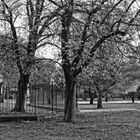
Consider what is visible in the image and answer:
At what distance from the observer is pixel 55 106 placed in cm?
2680

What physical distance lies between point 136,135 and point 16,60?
27.4 ft

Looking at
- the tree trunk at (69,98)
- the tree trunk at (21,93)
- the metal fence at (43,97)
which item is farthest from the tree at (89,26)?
the metal fence at (43,97)

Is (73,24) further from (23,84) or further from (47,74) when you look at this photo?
(23,84)

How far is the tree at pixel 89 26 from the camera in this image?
1436 centimetres

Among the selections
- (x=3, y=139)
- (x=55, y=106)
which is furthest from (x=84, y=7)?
(x=55, y=106)

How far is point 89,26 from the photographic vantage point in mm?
14891

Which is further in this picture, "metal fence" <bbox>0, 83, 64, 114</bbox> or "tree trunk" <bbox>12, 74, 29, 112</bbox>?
"metal fence" <bbox>0, 83, 64, 114</bbox>

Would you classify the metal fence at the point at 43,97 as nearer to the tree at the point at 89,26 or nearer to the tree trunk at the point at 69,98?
the tree trunk at the point at 69,98

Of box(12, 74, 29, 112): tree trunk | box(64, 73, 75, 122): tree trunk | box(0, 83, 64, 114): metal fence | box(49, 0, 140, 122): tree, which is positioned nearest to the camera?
box(49, 0, 140, 122): tree

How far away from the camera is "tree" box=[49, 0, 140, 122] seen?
1436 cm

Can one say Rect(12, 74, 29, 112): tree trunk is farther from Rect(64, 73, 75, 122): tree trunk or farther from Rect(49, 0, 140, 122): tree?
Rect(49, 0, 140, 122): tree

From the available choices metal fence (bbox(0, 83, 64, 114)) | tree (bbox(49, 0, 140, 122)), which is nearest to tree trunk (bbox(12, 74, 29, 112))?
metal fence (bbox(0, 83, 64, 114))

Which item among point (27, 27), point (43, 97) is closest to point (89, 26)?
point (27, 27)

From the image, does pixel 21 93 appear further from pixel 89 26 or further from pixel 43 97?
pixel 89 26
